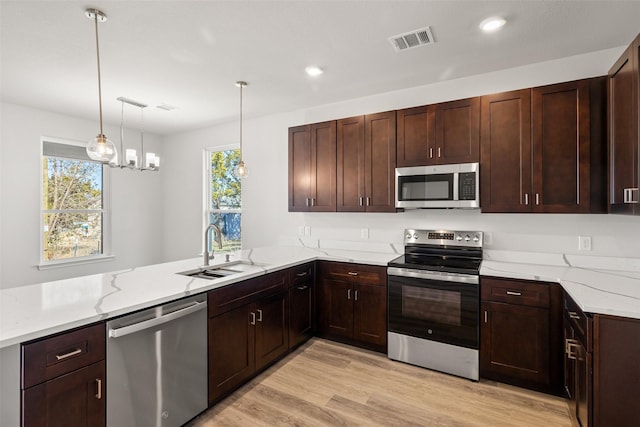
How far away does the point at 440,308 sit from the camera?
2676 millimetres

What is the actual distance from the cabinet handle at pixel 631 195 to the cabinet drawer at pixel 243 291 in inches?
101

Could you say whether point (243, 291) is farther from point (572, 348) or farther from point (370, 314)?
point (572, 348)

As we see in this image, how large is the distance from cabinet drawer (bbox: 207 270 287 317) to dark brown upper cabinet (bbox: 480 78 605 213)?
194 centimetres

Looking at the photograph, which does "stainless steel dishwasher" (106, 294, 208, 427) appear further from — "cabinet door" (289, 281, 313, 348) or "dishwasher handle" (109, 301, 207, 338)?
"cabinet door" (289, 281, 313, 348)

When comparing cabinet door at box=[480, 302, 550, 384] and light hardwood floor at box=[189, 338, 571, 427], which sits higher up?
cabinet door at box=[480, 302, 550, 384]

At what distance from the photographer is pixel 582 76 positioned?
263 centimetres

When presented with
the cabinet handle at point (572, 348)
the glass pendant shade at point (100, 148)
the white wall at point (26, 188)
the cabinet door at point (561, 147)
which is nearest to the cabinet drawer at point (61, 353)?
the glass pendant shade at point (100, 148)

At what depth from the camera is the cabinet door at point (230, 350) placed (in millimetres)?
2166

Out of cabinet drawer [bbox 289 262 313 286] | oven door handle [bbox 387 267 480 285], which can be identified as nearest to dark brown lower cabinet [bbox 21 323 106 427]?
cabinet drawer [bbox 289 262 313 286]

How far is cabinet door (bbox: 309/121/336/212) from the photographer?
11.6ft

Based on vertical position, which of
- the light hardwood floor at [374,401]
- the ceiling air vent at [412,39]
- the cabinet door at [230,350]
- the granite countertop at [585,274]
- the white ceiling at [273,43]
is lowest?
the light hardwood floor at [374,401]

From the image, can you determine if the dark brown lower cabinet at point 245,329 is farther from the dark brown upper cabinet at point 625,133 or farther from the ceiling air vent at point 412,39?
the dark brown upper cabinet at point 625,133

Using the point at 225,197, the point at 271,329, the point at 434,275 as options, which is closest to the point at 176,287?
the point at 271,329

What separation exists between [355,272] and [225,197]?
271 centimetres
